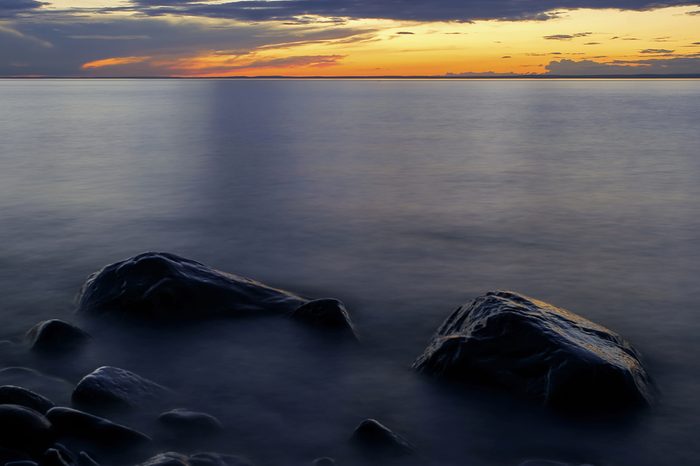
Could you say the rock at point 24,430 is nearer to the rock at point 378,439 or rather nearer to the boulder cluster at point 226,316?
the boulder cluster at point 226,316

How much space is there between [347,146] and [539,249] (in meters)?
19.3

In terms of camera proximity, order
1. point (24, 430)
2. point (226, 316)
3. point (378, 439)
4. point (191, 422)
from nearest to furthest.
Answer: point (24, 430), point (378, 439), point (191, 422), point (226, 316)

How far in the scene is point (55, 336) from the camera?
8.00 metres

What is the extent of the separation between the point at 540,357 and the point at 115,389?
159 inches

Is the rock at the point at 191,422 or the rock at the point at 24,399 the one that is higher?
the rock at the point at 24,399

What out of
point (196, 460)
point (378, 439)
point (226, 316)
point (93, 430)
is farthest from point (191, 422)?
point (226, 316)

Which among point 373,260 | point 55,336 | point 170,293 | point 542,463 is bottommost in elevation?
point 373,260

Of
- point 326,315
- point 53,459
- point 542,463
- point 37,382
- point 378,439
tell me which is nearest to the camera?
point 53,459

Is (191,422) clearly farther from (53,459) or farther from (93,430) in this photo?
(53,459)

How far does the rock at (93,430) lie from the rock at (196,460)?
1.45ft

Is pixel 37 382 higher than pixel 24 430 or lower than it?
lower

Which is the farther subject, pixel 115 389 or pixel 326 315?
pixel 326 315

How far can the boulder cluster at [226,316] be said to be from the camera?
18.5ft

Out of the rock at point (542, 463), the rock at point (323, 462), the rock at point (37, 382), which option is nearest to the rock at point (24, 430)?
the rock at point (37, 382)
